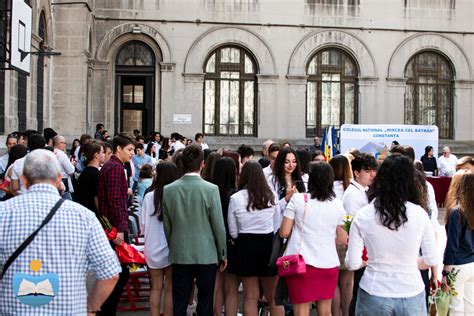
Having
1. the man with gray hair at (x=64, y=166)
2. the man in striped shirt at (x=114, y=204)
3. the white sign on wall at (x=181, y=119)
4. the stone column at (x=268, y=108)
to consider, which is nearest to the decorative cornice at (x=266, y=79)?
the stone column at (x=268, y=108)

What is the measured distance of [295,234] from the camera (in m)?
7.46

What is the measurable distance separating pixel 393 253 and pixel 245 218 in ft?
8.62

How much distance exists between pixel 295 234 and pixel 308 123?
21.2 metres

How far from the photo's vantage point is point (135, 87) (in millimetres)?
27766

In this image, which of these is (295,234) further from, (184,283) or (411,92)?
(411,92)

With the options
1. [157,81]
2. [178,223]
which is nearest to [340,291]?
[178,223]

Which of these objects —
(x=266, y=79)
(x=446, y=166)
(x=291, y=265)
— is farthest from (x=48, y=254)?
(x=266, y=79)

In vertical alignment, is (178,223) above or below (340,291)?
above

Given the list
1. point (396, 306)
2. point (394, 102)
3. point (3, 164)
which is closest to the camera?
point (396, 306)

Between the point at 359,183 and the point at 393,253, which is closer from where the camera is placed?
the point at 393,253

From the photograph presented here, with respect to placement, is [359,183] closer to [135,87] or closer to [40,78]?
[40,78]

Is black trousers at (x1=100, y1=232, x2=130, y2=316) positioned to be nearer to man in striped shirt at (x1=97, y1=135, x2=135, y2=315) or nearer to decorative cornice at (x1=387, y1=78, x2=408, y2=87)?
man in striped shirt at (x1=97, y1=135, x2=135, y2=315)

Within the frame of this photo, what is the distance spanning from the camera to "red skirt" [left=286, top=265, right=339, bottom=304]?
738cm

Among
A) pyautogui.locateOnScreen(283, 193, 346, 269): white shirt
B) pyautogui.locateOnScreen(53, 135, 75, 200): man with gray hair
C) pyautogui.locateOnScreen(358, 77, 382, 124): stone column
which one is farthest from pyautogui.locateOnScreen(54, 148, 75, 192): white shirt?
pyautogui.locateOnScreen(358, 77, 382, 124): stone column
